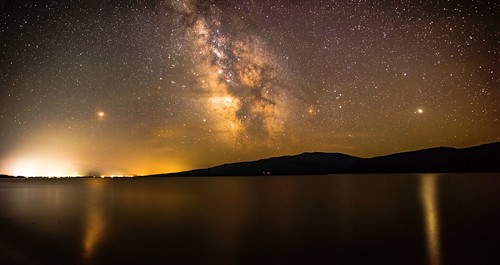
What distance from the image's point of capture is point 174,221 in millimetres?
22156

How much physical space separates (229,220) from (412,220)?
978cm

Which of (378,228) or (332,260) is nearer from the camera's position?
(332,260)

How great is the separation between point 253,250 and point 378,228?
7.72 meters

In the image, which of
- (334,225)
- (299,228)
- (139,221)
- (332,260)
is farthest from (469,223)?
(139,221)

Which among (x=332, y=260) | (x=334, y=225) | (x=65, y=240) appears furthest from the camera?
(x=334, y=225)

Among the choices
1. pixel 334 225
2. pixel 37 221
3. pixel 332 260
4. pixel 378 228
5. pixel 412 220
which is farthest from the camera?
pixel 37 221

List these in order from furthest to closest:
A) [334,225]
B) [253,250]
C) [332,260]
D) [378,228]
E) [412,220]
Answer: [412,220]
[334,225]
[378,228]
[253,250]
[332,260]

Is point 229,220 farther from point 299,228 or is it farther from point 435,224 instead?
point 435,224

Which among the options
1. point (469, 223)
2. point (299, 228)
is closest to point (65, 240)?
point (299, 228)

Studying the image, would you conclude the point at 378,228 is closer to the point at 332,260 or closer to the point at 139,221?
the point at 332,260

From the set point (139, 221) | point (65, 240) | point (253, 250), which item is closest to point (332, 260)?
point (253, 250)

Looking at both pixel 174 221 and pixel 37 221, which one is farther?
pixel 37 221

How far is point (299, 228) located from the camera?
19016 millimetres

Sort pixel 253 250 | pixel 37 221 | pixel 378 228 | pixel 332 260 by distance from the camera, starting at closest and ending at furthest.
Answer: pixel 332 260 < pixel 253 250 < pixel 378 228 < pixel 37 221
